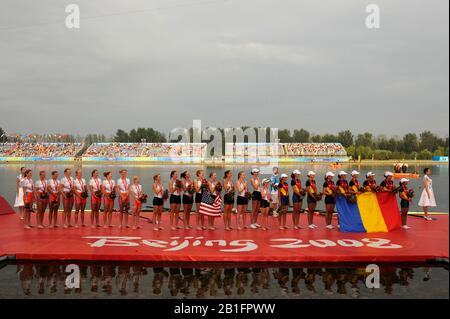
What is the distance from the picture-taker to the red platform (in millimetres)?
8805

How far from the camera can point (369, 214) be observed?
11516 mm

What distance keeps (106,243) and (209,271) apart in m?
3.05

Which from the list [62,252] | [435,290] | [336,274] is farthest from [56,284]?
[435,290]

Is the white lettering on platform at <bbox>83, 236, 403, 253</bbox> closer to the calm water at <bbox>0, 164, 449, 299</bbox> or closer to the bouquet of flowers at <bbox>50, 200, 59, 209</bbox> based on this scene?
the calm water at <bbox>0, 164, 449, 299</bbox>

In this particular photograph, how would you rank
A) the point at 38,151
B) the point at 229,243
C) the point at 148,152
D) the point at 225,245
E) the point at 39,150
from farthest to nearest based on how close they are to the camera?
the point at 148,152, the point at 39,150, the point at 38,151, the point at 229,243, the point at 225,245

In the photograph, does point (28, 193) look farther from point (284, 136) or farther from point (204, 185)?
point (284, 136)

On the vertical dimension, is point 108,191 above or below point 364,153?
below

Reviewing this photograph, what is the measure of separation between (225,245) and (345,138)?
11049 centimetres

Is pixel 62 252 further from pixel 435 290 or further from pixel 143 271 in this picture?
pixel 435 290

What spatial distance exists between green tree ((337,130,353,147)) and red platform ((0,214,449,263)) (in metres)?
105

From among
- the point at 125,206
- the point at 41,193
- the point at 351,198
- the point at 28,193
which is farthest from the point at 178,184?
the point at 351,198

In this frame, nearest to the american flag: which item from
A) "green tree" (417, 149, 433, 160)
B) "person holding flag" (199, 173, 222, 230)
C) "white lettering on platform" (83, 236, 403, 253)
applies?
"person holding flag" (199, 173, 222, 230)

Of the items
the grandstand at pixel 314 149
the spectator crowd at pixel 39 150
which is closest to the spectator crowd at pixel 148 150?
the spectator crowd at pixel 39 150

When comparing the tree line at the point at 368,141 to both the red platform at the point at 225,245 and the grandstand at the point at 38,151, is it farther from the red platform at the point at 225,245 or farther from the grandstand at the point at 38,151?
the red platform at the point at 225,245
